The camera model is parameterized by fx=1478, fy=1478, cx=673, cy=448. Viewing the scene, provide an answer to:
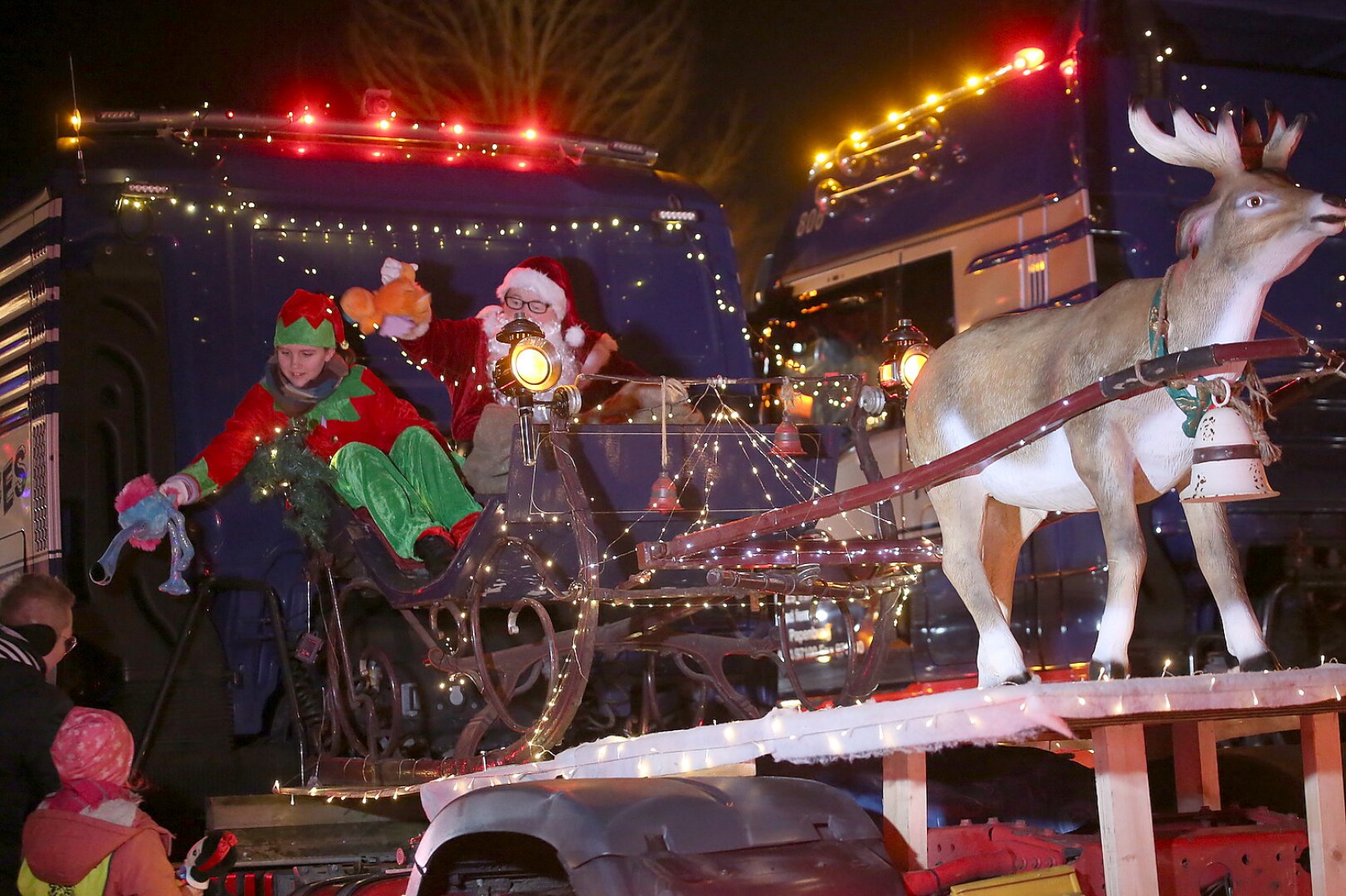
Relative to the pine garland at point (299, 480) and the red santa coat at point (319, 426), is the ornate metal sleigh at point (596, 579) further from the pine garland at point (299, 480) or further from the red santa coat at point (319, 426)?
the red santa coat at point (319, 426)

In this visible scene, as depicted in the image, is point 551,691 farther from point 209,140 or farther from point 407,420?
point 209,140

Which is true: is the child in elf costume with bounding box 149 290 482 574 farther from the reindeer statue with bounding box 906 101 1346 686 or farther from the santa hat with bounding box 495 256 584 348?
the reindeer statue with bounding box 906 101 1346 686

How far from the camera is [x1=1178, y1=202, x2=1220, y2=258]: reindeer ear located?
10.3 feet

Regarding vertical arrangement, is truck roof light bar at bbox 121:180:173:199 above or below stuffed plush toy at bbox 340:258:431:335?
above

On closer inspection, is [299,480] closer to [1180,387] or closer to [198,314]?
[198,314]

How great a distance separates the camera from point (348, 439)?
19.2 ft

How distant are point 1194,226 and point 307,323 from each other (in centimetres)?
374

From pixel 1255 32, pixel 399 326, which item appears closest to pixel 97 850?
pixel 399 326

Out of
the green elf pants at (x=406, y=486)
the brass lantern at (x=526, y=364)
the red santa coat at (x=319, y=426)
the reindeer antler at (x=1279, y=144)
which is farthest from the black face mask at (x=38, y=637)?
the reindeer antler at (x=1279, y=144)

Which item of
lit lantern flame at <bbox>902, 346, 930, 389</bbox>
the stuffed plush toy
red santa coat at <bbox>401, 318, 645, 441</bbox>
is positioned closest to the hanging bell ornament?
lit lantern flame at <bbox>902, 346, 930, 389</bbox>

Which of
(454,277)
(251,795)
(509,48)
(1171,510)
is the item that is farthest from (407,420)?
(509,48)

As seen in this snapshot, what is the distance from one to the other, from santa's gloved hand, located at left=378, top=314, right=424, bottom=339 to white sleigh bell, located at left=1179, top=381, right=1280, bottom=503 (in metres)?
3.75

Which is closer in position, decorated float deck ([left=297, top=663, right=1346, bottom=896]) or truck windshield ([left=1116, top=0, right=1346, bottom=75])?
decorated float deck ([left=297, top=663, right=1346, bottom=896])

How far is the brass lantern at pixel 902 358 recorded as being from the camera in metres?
4.79
